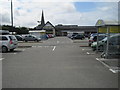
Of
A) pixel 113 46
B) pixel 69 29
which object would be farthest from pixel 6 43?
pixel 69 29

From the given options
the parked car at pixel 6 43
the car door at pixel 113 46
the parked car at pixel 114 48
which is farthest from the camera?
the parked car at pixel 6 43

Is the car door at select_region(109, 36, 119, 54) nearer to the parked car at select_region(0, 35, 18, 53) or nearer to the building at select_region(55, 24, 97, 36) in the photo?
the parked car at select_region(0, 35, 18, 53)

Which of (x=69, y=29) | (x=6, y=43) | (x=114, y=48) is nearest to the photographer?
(x=114, y=48)

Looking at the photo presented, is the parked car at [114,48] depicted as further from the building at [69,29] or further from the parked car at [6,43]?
the building at [69,29]

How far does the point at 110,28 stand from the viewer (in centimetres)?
1552

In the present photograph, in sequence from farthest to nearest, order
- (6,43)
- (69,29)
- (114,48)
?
1. (69,29)
2. (6,43)
3. (114,48)

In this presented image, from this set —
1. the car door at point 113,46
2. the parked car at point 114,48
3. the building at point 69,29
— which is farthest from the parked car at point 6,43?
the building at point 69,29

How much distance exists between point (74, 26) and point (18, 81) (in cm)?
11838

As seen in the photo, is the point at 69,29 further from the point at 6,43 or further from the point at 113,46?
the point at 113,46

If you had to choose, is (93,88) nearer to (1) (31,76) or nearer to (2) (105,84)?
(2) (105,84)

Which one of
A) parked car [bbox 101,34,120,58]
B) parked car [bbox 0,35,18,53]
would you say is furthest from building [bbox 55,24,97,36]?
parked car [bbox 101,34,120,58]

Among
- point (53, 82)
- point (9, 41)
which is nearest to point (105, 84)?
point (53, 82)

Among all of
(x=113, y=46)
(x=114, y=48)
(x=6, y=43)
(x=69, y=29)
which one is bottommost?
(x=114, y=48)

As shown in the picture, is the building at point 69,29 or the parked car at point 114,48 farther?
the building at point 69,29
